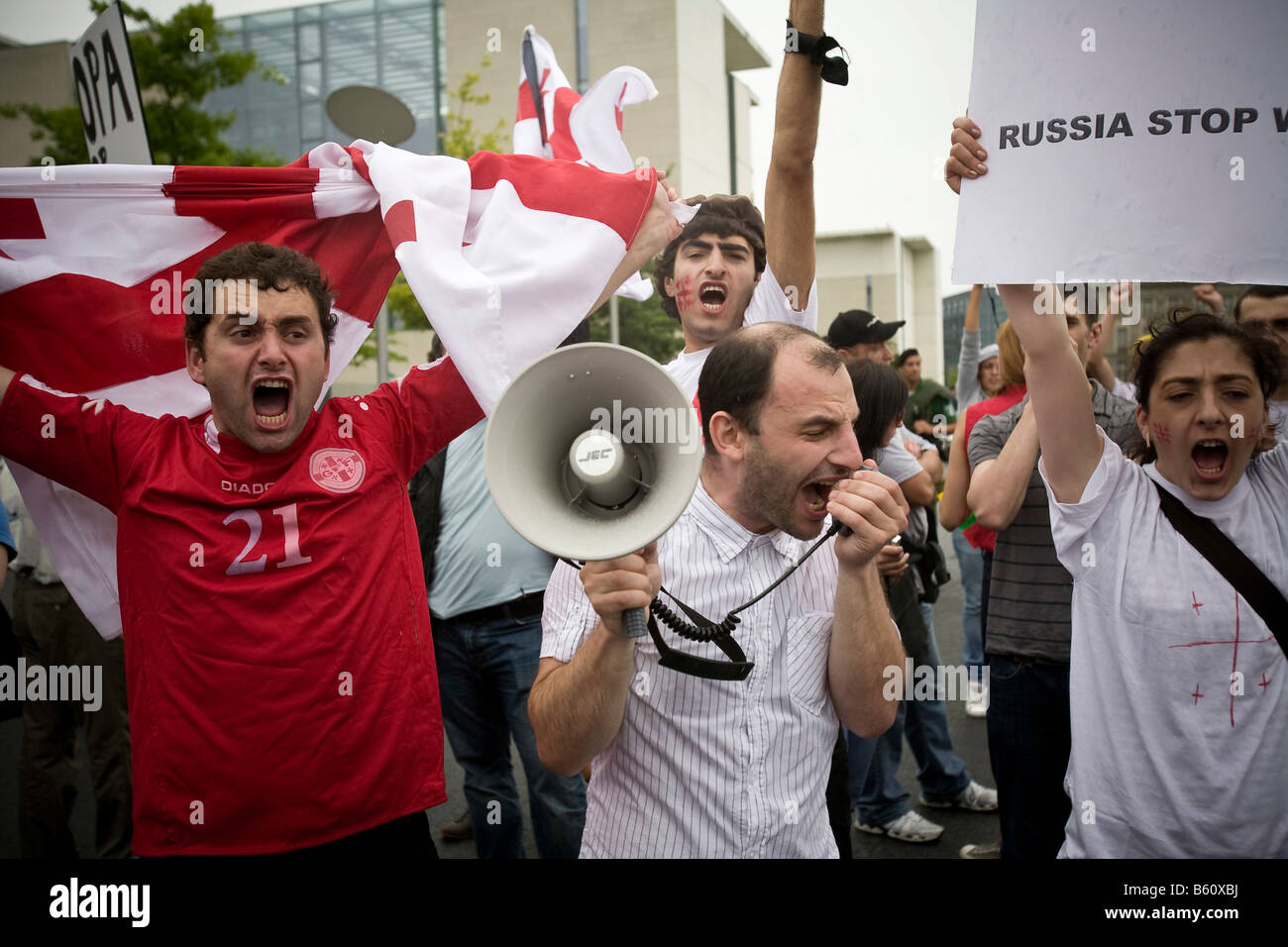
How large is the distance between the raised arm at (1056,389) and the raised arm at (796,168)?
537 millimetres

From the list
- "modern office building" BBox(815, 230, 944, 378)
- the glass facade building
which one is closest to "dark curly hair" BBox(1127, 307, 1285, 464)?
"modern office building" BBox(815, 230, 944, 378)

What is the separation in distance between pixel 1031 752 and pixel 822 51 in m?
2.04

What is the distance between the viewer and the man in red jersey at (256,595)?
1.85m

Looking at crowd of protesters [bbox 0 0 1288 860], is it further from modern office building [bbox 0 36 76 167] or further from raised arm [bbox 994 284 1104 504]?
modern office building [bbox 0 36 76 167]

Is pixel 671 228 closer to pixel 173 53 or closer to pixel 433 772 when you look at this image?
pixel 433 772

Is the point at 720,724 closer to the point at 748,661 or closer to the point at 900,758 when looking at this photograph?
the point at 748,661

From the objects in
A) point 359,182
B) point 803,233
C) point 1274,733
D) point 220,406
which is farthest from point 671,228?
point 1274,733

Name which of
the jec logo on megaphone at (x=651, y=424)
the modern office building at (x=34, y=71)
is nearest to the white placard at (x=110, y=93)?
the modern office building at (x=34, y=71)

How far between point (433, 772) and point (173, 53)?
9.85 metres

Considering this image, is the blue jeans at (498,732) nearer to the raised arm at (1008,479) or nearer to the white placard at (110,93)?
the raised arm at (1008,479)

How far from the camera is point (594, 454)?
1.39 metres

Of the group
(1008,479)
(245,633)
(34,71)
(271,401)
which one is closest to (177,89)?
(34,71)

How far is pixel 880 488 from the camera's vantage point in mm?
1604

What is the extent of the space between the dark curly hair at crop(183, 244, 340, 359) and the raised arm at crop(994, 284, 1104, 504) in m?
1.47
